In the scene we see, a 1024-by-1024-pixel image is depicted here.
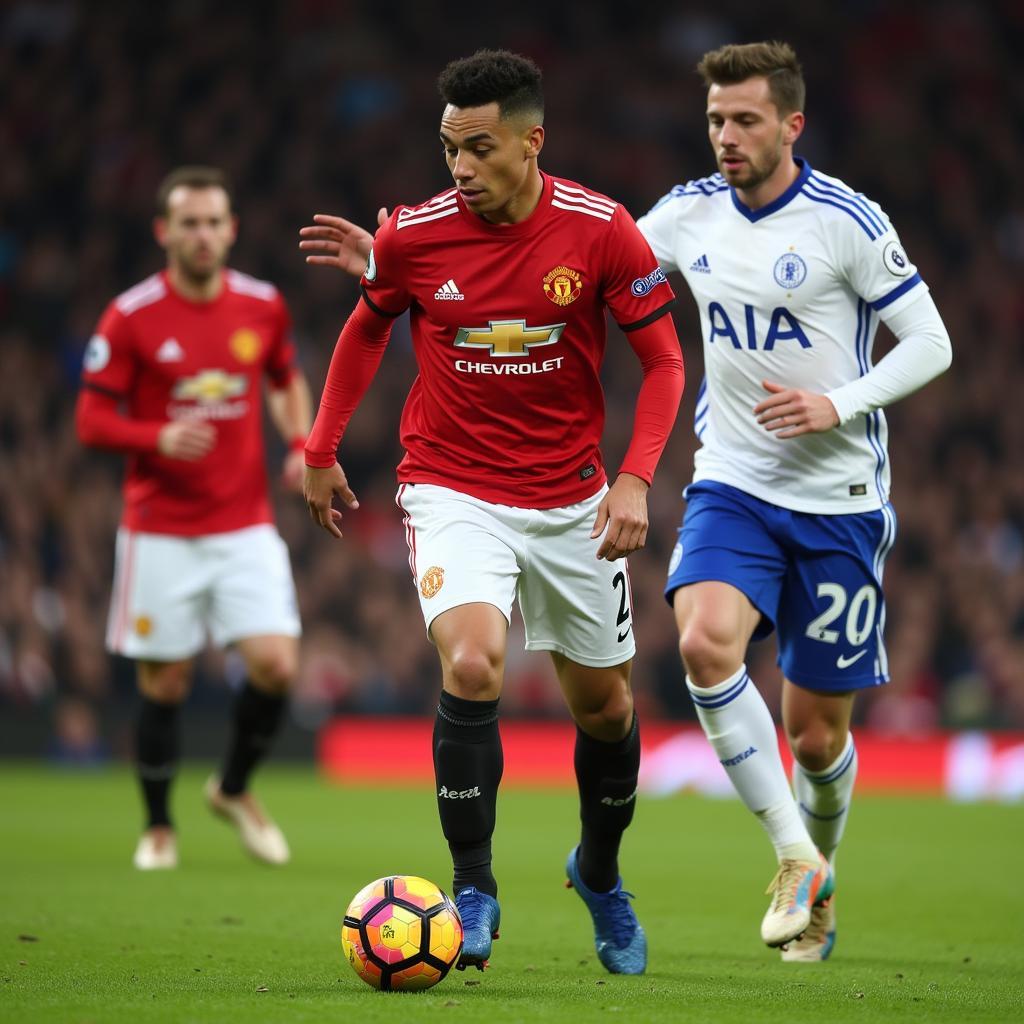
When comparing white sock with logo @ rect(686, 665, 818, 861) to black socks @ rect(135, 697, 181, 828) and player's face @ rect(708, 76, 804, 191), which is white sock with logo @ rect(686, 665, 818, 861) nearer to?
player's face @ rect(708, 76, 804, 191)

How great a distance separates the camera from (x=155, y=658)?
848cm

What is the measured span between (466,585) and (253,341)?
13.2 ft

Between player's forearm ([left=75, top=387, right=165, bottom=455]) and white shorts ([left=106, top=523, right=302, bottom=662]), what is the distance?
59 cm

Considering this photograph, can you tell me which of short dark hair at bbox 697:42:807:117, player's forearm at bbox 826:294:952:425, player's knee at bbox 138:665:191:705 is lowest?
player's knee at bbox 138:665:191:705

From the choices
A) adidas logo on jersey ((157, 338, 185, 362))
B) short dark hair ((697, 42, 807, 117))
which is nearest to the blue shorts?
short dark hair ((697, 42, 807, 117))

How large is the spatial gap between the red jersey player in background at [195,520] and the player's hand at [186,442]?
1.69 ft

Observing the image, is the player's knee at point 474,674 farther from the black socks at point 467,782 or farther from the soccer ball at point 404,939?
the soccer ball at point 404,939

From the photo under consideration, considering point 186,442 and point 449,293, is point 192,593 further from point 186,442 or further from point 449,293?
point 449,293

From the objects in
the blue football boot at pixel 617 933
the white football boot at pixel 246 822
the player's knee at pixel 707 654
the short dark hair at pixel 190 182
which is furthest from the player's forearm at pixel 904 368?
the white football boot at pixel 246 822

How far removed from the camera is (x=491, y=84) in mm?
4863

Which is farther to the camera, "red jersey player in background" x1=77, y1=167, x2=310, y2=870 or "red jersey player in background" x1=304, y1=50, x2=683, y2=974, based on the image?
"red jersey player in background" x1=77, y1=167, x2=310, y2=870

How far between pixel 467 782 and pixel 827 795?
1717 millimetres

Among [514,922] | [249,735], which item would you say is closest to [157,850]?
[249,735]

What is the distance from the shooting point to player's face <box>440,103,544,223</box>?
488cm
